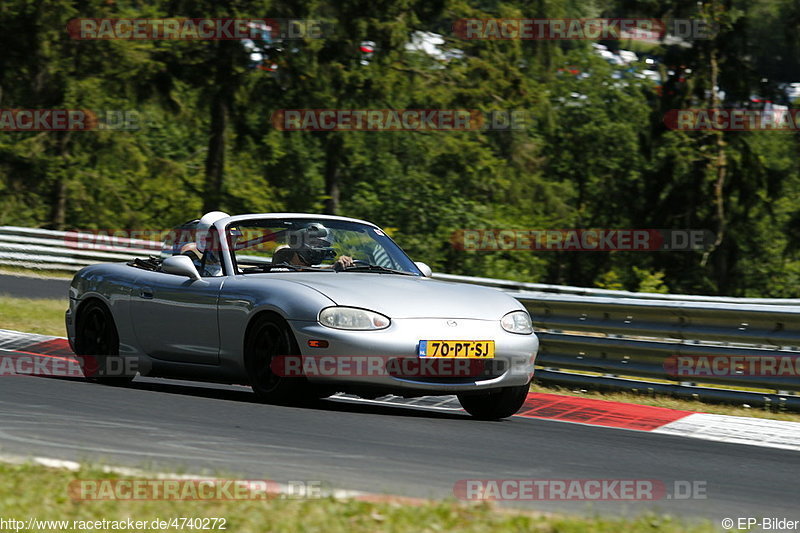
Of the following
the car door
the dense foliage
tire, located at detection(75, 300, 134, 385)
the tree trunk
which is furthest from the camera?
the tree trunk

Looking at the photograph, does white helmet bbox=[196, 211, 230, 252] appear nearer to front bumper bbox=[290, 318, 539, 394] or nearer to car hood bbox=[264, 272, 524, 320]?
car hood bbox=[264, 272, 524, 320]

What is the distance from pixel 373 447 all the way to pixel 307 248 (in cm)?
274

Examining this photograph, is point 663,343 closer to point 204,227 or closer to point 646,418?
point 646,418

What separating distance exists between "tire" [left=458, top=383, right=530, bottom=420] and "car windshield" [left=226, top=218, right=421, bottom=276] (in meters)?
1.20

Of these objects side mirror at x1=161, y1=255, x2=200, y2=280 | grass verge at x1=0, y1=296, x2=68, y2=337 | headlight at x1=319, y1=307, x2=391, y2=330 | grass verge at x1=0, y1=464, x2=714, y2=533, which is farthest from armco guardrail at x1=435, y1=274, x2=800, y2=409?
grass verge at x1=0, y1=296, x2=68, y2=337

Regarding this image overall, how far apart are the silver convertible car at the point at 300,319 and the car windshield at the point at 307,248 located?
0.01 meters

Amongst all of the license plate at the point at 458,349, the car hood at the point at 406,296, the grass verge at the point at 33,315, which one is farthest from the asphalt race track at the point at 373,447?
the grass verge at the point at 33,315

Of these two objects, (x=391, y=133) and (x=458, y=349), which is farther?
(x=391, y=133)

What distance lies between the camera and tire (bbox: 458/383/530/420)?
8.78 meters

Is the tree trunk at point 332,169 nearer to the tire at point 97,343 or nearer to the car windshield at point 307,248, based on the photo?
the tire at point 97,343

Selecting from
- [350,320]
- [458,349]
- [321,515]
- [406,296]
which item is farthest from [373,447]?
[321,515]

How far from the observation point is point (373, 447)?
6.97m

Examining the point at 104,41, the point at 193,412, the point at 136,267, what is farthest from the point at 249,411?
the point at 104,41

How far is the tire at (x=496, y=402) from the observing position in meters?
8.78
